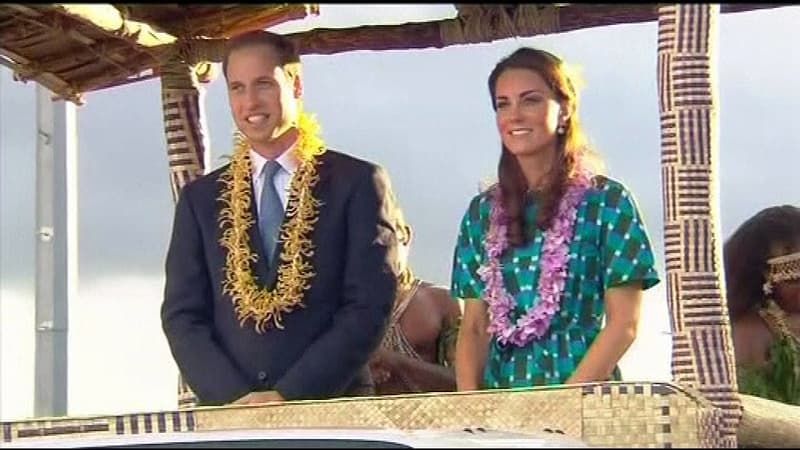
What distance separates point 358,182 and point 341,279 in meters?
0.26

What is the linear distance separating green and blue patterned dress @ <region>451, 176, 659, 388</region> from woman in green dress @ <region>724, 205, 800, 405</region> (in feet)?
4.75

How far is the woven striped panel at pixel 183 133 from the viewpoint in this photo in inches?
213

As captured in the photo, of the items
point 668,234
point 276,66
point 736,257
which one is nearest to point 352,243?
point 276,66

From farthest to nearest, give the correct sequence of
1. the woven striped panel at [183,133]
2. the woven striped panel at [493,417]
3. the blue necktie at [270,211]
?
the woven striped panel at [183,133] → the blue necktie at [270,211] → the woven striped panel at [493,417]

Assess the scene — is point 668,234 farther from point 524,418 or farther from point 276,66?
point 276,66

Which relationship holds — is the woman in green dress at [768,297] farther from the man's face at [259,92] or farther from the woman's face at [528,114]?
the man's face at [259,92]

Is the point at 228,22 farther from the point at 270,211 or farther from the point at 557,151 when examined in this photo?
the point at 557,151

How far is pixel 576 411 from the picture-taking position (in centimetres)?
374

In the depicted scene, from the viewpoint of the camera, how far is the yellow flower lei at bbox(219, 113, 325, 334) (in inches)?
174

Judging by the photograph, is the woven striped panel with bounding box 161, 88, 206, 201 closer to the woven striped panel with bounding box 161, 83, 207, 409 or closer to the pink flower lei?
the woven striped panel with bounding box 161, 83, 207, 409

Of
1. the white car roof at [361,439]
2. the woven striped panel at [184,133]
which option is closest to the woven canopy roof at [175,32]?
the woven striped panel at [184,133]

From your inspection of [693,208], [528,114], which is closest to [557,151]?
[528,114]

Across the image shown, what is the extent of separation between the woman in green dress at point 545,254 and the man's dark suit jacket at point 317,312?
0.82 ft

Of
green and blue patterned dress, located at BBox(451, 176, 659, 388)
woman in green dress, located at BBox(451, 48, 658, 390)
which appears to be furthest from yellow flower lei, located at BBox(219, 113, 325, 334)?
green and blue patterned dress, located at BBox(451, 176, 659, 388)
